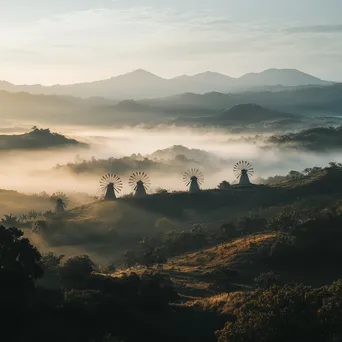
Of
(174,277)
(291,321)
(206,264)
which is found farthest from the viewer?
(206,264)

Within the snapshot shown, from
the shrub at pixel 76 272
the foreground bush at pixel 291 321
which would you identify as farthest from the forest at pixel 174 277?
the shrub at pixel 76 272

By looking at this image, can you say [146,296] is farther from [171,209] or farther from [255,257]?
[171,209]

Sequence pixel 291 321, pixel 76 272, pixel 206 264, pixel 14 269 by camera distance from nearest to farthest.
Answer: pixel 291 321 → pixel 14 269 → pixel 76 272 → pixel 206 264

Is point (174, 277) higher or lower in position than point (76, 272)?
lower

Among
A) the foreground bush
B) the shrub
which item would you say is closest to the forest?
the foreground bush

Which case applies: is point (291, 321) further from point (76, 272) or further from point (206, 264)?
point (206, 264)

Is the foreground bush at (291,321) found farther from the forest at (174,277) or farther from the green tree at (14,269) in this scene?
the green tree at (14,269)

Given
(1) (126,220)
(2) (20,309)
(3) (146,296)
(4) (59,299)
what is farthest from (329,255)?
(1) (126,220)

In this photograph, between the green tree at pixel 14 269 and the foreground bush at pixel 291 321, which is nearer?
the foreground bush at pixel 291 321

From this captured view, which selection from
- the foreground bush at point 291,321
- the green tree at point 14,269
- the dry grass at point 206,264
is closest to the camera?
the foreground bush at point 291,321

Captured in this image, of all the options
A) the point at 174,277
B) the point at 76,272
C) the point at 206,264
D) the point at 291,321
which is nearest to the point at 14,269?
the point at 76,272

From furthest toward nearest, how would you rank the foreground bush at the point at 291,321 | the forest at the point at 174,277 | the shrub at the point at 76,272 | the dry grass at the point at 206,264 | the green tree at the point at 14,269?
the dry grass at the point at 206,264
the shrub at the point at 76,272
the green tree at the point at 14,269
the forest at the point at 174,277
the foreground bush at the point at 291,321
